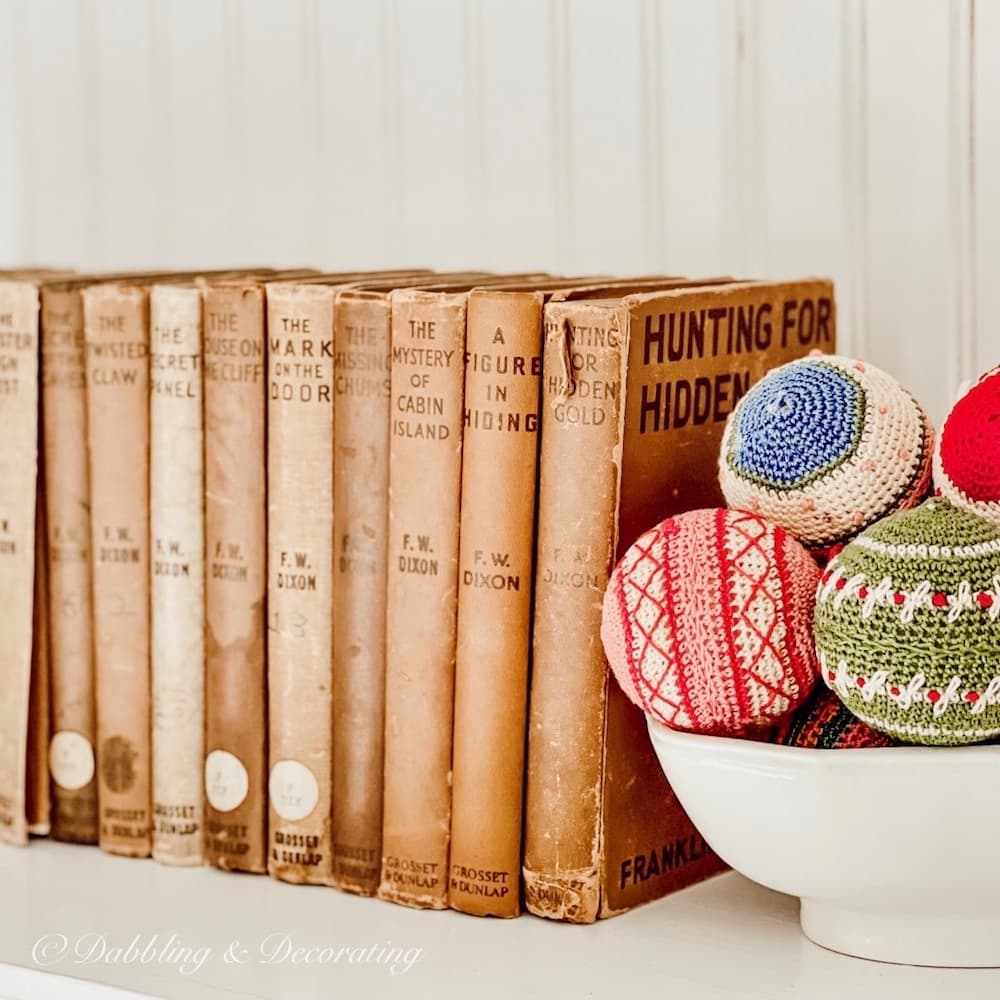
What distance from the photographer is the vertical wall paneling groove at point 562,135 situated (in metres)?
0.96

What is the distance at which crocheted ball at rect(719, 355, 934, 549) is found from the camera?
2.09 ft

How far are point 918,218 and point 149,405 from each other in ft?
1.34

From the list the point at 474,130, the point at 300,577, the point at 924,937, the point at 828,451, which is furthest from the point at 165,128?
the point at 924,937

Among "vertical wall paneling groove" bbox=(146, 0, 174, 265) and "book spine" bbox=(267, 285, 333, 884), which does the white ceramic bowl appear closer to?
"book spine" bbox=(267, 285, 333, 884)

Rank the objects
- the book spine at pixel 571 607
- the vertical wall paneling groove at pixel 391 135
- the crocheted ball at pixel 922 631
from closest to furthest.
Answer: the crocheted ball at pixel 922 631, the book spine at pixel 571 607, the vertical wall paneling groove at pixel 391 135

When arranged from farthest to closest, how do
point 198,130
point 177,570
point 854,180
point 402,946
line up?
point 198,130 < point 854,180 < point 177,570 < point 402,946

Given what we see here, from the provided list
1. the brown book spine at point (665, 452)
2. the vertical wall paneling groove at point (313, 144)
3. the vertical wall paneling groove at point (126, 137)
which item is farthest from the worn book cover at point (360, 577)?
the vertical wall paneling groove at point (126, 137)

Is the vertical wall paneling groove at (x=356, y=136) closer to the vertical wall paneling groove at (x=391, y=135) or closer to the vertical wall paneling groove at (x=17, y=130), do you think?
the vertical wall paneling groove at (x=391, y=135)

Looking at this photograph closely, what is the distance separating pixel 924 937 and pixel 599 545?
0.20 metres

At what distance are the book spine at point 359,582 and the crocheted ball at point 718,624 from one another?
5.8 inches

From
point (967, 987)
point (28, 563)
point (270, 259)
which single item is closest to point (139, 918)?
point (28, 563)

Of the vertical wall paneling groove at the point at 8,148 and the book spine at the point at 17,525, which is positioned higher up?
the vertical wall paneling groove at the point at 8,148

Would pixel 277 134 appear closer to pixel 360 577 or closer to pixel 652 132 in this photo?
pixel 652 132

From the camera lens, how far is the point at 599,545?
26.9 inches
